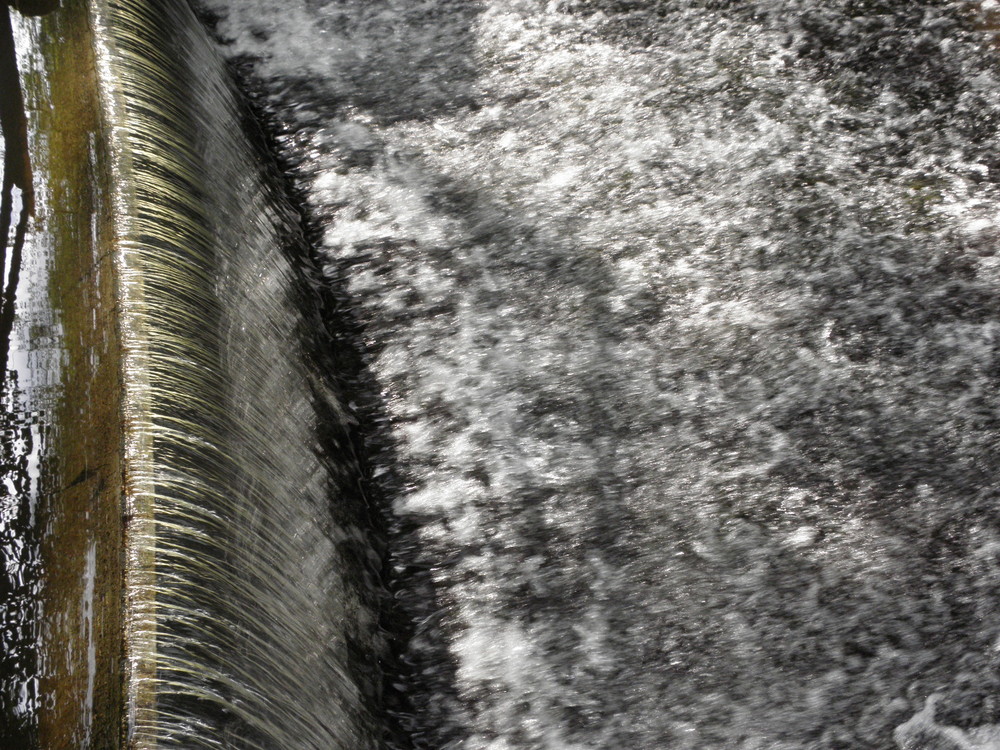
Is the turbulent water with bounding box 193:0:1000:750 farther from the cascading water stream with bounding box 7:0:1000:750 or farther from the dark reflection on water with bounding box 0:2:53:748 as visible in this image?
the dark reflection on water with bounding box 0:2:53:748

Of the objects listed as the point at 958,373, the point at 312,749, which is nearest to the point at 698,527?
the point at 958,373

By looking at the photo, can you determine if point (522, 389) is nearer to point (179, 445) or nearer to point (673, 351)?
point (673, 351)

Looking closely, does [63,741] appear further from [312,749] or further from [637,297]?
[637,297]

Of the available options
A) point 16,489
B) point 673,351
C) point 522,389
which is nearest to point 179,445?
point 16,489

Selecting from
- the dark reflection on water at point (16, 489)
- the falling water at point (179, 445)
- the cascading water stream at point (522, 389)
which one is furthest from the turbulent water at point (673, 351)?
the dark reflection on water at point (16, 489)

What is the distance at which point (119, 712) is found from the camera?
1.27 meters

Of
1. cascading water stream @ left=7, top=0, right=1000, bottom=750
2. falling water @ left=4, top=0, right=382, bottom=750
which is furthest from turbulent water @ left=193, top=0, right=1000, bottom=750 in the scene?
falling water @ left=4, top=0, right=382, bottom=750

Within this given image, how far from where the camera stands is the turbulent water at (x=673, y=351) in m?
1.81

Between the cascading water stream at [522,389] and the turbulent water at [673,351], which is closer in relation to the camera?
the cascading water stream at [522,389]

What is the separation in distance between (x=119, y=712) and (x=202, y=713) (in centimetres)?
12

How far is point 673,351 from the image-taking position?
221 centimetres

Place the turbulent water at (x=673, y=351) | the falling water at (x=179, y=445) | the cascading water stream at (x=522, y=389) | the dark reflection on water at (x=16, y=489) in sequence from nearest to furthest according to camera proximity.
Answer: the dark reflection on water at (x=16, y=489), the falling water at (x=179, y=445), the cascading water stream at (x=522, y=389), the turbulent water at (x=673, y=351)

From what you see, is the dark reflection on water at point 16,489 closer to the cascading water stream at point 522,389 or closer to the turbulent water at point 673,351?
the cascading water stream at point 522,389

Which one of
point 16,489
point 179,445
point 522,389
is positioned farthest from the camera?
point 522,389
